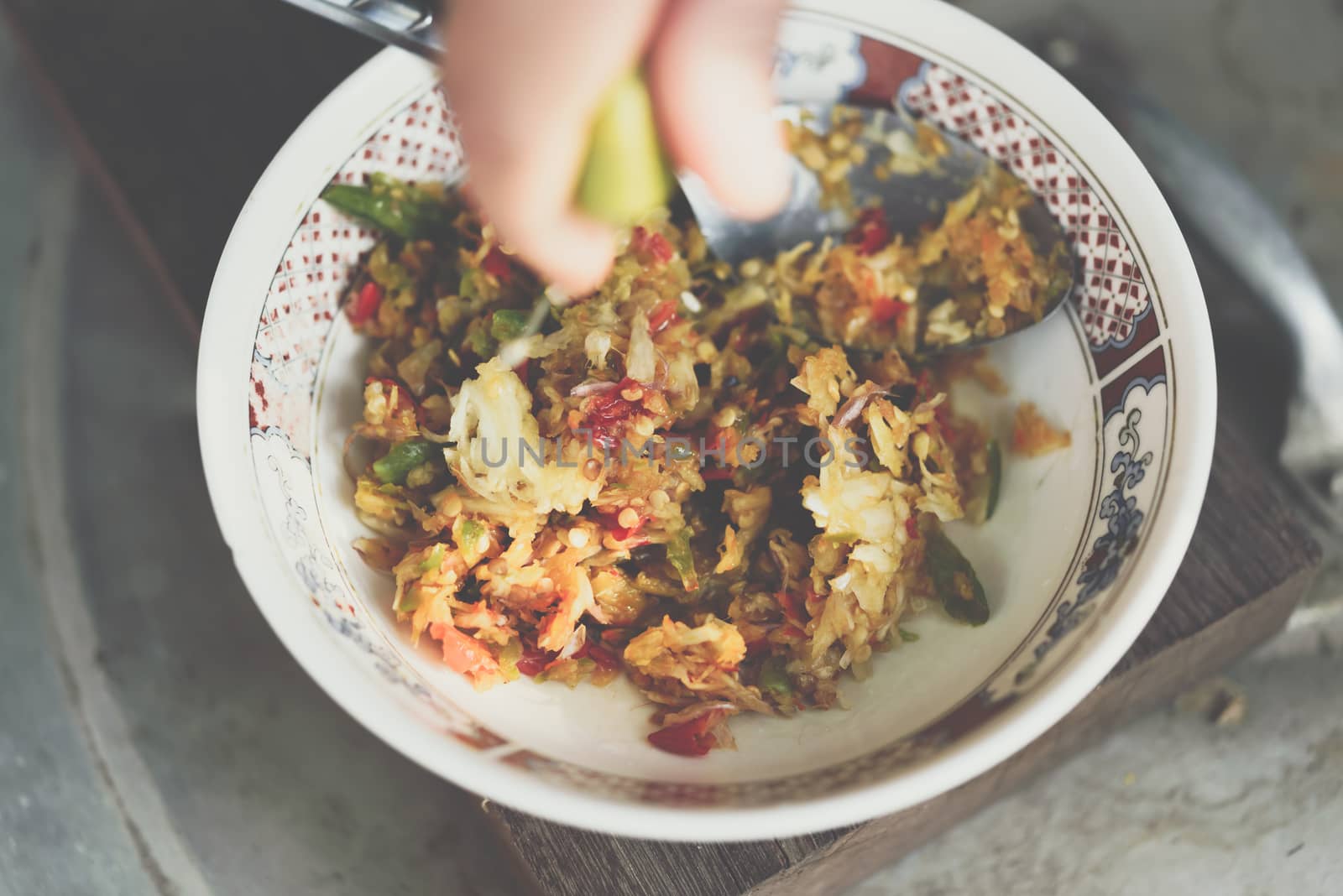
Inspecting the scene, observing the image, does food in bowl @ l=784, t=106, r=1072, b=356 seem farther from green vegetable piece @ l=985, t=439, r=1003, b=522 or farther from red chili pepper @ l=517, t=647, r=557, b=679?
red chili pepper @ l=517, t=647, r=557, b=679

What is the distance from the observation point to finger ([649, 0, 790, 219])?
127cm

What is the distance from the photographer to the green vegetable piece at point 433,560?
185cm

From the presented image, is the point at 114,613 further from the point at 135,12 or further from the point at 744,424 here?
the point at 744,424

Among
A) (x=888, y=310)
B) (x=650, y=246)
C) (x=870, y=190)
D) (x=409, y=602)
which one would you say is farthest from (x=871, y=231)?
(x=409, y=602)

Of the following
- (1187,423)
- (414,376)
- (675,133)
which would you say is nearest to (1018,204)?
(1187,423)

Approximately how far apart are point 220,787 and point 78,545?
86 centimetres

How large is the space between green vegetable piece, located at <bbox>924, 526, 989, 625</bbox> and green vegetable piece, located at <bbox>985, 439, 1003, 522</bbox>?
0.11m

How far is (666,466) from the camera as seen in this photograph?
196cm

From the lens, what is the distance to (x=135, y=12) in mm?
2875

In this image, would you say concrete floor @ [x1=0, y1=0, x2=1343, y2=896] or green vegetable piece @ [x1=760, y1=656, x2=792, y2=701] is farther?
concrete floor @ [x1=0, y1=0, x2=1343, y2=896]

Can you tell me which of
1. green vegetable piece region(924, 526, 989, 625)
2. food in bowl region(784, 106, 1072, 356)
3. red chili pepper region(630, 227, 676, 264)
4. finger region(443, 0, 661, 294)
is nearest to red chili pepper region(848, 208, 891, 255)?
food in bowl region(784, 106, 1072, 356)

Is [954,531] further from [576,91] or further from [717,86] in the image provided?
[576,91]

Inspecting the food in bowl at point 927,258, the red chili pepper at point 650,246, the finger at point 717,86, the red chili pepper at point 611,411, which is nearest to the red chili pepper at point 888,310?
the food in bowl at point 927,258

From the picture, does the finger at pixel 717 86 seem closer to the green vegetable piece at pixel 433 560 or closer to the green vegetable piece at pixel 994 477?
the green vegetable piece at pixel 433 560
